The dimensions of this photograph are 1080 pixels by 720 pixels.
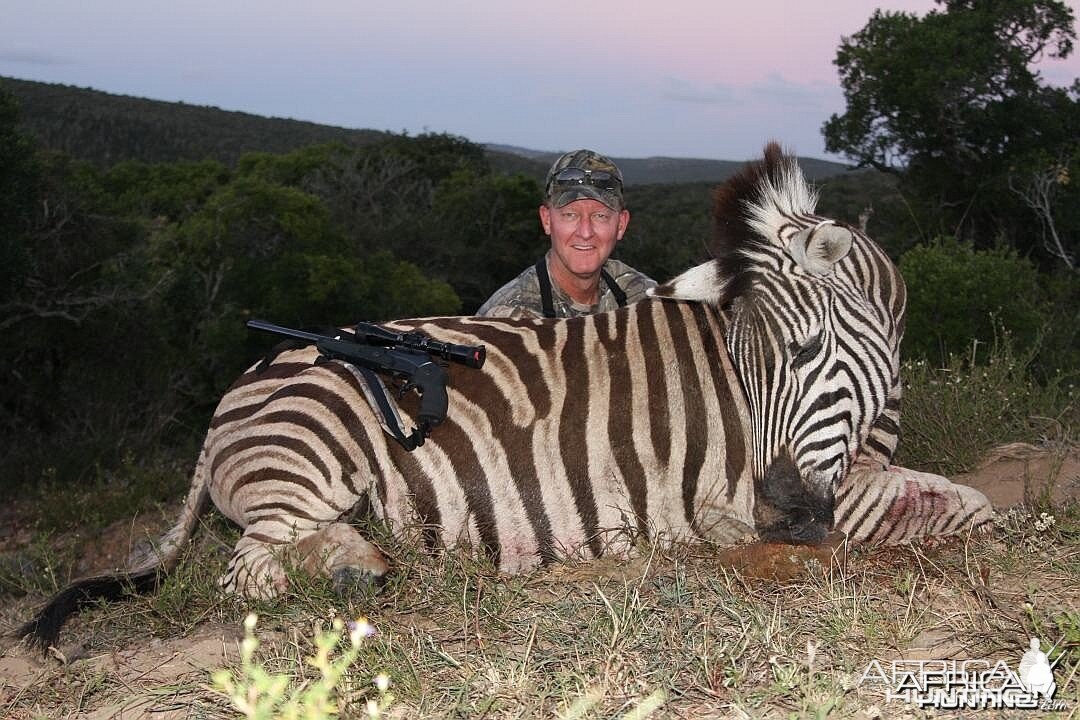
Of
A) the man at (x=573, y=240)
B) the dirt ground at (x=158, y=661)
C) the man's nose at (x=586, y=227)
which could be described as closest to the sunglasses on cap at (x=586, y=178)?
the man at (x=573, y=240)

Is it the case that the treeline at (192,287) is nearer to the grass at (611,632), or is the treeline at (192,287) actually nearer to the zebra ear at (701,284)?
the zebra ear at (701,284)

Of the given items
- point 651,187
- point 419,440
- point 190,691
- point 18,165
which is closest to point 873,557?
point 419,440

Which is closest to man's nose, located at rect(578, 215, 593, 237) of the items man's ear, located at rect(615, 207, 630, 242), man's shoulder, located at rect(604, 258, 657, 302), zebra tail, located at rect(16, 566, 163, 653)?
man's ear, located at rect(615, 207, 630, 242)

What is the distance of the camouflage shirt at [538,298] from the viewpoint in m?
4.89

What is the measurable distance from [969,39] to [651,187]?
34553 mm

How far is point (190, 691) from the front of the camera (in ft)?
8.40

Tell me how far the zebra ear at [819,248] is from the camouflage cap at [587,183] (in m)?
1.84

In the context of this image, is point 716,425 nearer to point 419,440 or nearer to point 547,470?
point 547,470

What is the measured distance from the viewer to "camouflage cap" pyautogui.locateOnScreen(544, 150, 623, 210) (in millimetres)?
4848

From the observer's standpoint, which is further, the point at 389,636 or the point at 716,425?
the point at 716,425

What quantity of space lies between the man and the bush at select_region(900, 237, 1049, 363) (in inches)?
142

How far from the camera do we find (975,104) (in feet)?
55.8

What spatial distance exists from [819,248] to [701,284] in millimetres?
441

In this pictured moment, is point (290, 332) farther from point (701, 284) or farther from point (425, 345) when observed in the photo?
point (701, 284)
